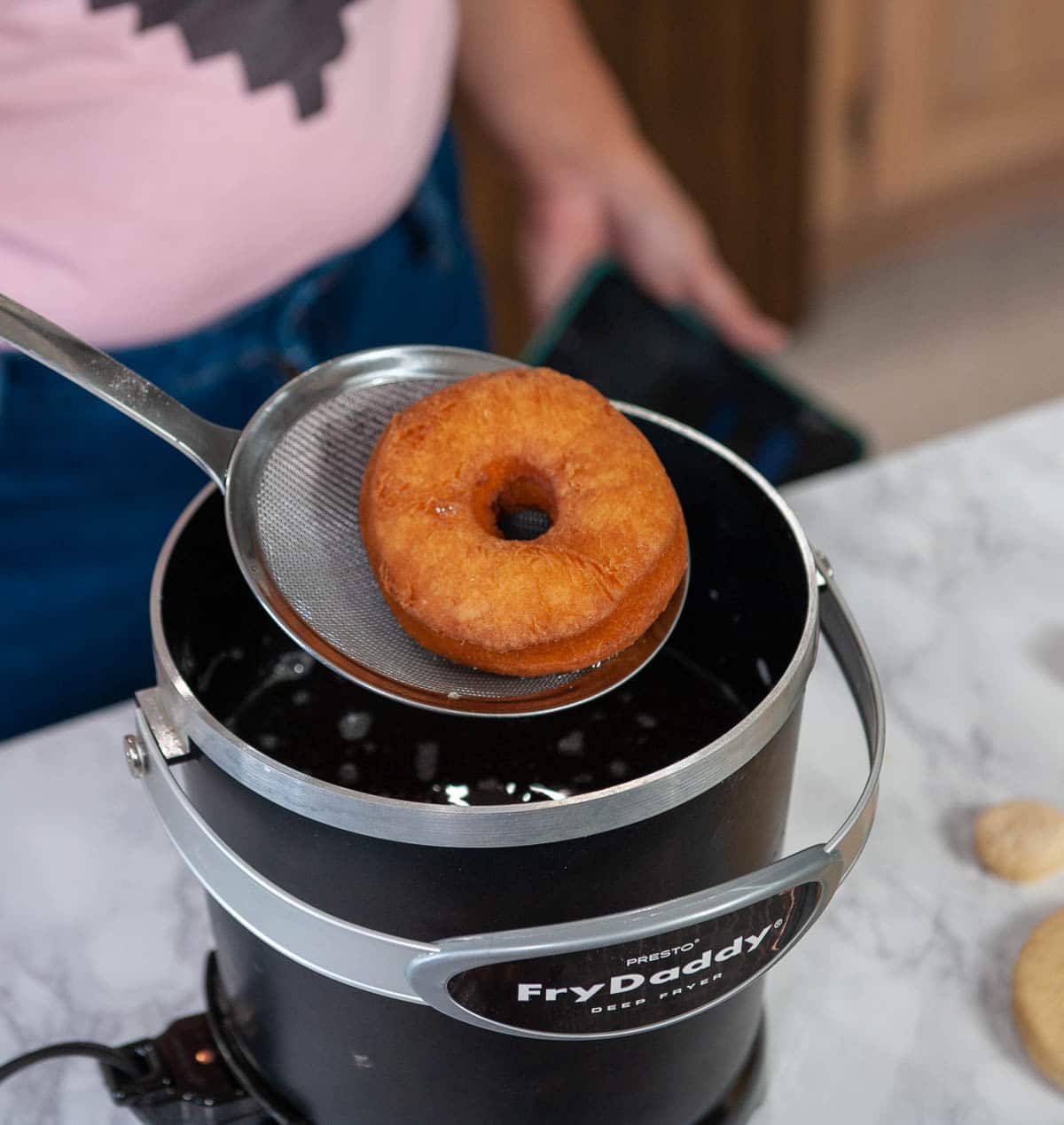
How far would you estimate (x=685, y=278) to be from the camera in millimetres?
1191

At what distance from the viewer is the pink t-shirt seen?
0.79 metres

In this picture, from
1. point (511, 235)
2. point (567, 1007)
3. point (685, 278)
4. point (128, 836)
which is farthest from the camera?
point (511, 235)

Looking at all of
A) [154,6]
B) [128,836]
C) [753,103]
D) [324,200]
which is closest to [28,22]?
[154,6]

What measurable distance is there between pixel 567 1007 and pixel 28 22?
2.04 ft

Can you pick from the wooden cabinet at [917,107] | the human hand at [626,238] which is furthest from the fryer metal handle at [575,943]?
the wooden cabinet at [917,107]

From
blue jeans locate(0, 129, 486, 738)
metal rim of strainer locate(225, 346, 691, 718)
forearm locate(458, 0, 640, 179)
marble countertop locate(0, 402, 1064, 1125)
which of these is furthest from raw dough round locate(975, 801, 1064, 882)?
forearm locate(458, 0, 640, 179)

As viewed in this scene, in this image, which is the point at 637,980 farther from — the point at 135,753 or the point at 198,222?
the point at 198,222

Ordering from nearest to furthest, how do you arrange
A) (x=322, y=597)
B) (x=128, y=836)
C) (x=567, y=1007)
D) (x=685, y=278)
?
(x=567, y=1007) → (x=322, y=597) → (x=128, y=836) → (x=685, y=278)

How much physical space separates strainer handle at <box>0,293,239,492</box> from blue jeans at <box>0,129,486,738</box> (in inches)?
13.2

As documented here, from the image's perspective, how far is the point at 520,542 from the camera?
1.78 feet

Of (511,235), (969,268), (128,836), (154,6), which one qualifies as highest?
(154,6)

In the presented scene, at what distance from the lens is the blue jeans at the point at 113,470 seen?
890 millimetres

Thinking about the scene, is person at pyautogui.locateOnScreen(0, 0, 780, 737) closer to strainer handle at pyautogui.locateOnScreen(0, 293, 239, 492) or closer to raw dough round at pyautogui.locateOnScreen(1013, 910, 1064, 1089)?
strainer handle at pyautogui.locateOnScreen(0, 293, 239, 492)

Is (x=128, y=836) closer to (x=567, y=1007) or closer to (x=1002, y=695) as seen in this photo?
(x=567, y=1007)
